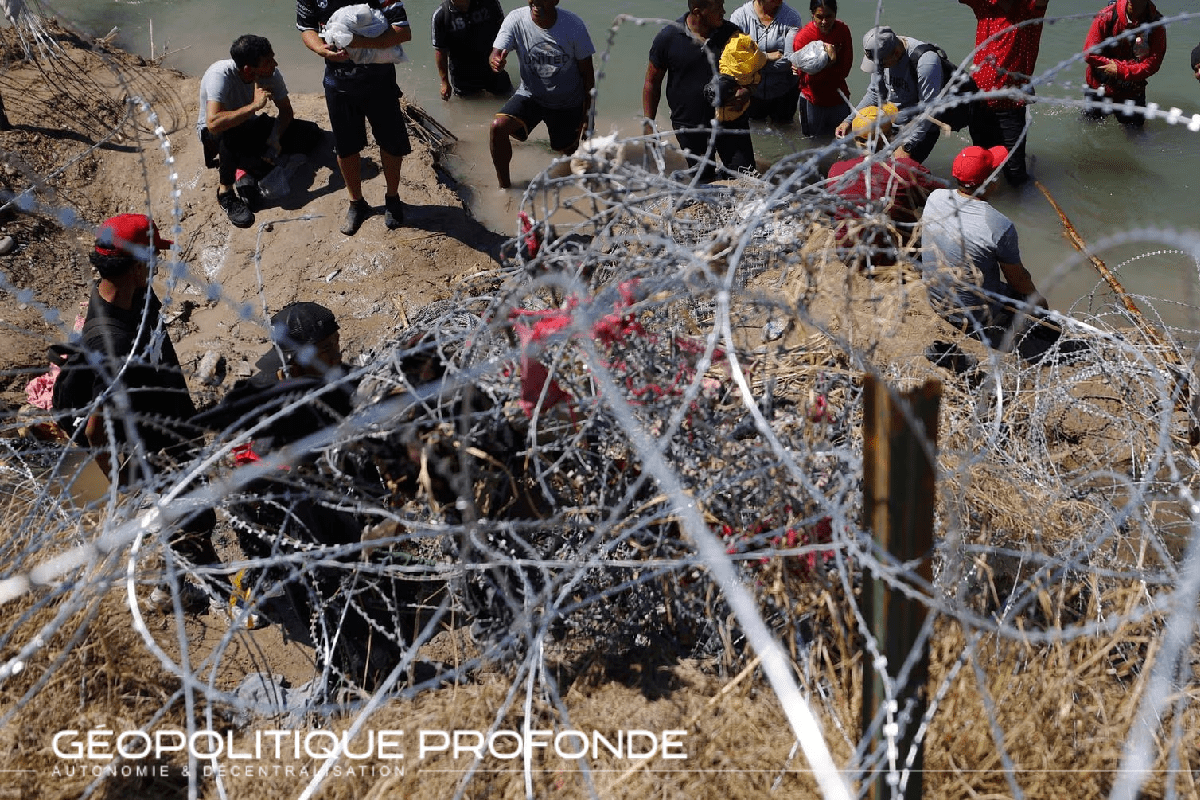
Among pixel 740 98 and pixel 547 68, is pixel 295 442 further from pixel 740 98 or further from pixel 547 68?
pixel 740 98

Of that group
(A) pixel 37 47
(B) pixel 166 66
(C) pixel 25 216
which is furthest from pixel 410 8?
(C) pixel 25 216

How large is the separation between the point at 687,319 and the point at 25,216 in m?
5.41

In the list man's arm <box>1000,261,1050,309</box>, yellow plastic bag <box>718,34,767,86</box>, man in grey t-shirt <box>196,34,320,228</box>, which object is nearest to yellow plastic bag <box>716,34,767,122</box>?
yellow plastic bag <box>718,34,767,86</box>

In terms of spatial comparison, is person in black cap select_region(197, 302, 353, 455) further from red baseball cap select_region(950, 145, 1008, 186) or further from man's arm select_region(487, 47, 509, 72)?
man's arm select_region(487, 47, 509, 72)

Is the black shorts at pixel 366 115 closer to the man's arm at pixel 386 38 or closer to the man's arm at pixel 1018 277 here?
the man's arm at pixel 386 38

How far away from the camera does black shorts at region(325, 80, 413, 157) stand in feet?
19.6

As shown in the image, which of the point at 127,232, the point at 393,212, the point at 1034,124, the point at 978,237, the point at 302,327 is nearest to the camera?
the point at 302,327

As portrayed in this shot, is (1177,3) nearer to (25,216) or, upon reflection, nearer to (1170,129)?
(1170,129)

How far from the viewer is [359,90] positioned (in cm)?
593

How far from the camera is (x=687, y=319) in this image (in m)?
3.65

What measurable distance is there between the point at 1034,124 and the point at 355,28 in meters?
5.74

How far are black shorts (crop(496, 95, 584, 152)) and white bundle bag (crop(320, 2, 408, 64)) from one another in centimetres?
110

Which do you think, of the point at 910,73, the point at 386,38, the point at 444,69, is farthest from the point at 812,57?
the point at 444,69

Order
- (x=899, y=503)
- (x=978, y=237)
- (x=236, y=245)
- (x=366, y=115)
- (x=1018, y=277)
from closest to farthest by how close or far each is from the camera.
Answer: (x=899, y=503), (x=978, y=237), (x=1018, y=277), (x=366, y=115), (x=236, y=245)
